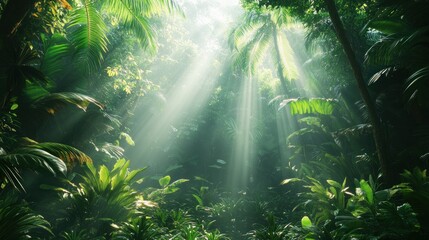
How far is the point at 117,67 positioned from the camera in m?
8.86

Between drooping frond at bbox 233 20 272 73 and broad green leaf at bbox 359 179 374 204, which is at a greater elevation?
drooping frond at bbox 233 20 272 73

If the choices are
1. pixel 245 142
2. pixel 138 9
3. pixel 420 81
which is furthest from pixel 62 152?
pixel 245 142

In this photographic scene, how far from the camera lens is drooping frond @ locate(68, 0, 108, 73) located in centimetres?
658

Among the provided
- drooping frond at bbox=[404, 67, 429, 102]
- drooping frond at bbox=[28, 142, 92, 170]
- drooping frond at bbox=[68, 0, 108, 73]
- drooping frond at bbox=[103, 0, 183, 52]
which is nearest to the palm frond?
drooping frond at bbox=[28, 142, 92, 170]

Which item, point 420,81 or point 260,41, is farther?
point 260,41

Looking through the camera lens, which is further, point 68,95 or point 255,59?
point 255,59

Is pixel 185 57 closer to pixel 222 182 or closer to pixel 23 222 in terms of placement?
pixel 222 182

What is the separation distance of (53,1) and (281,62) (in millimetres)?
8796

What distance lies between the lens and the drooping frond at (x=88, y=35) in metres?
6.58

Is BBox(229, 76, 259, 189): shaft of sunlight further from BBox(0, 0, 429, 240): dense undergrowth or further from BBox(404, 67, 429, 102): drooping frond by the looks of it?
BBox(404, 67, 429, 102): drooping frond

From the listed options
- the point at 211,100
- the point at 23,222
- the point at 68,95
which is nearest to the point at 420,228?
the point at 23,222

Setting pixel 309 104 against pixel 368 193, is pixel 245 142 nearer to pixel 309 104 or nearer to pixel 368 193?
pixel 309 104

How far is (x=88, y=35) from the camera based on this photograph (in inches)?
264

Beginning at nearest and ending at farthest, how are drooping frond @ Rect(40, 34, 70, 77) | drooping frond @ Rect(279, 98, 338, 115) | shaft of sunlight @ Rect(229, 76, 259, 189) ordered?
drooping frond @ Rect(40, 34, 70, 77) → drooping frond @ Rect(279, 98, 338, 115) → shaft of sunlight @ Rect(229, 76, 259, 189)
